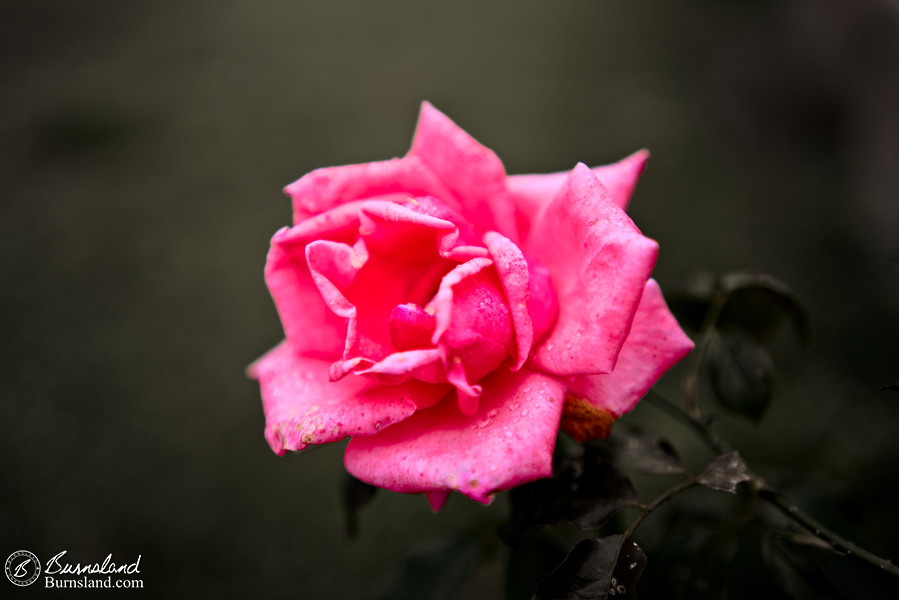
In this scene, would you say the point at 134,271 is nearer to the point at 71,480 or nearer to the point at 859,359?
the point at 71,480

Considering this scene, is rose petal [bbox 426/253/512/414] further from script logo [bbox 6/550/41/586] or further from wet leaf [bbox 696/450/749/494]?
script logo [bbox 6/550/41/586]

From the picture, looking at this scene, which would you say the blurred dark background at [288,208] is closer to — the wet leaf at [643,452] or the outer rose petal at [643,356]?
the wet leaf at [643,452]

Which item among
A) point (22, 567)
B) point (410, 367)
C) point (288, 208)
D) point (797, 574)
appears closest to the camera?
point (410, 367)

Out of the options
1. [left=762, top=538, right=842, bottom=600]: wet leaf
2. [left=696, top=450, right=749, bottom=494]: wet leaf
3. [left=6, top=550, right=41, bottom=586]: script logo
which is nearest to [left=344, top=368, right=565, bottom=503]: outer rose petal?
[left=696, top=450, right=749, bottom=494]: wet leaf

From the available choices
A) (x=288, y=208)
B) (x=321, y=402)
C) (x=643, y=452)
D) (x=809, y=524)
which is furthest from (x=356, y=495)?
(x=288, y=208)

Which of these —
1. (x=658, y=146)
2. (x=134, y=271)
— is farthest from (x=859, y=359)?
(x=134, y=271)

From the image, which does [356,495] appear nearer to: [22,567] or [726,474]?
[726,474]

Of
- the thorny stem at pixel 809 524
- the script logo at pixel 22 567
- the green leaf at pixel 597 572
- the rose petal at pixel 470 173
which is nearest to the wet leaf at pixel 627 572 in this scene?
the green leaf at pixel 597 572
